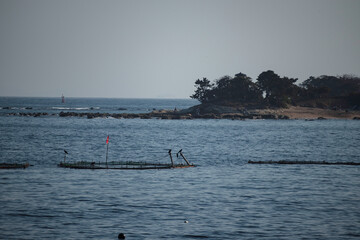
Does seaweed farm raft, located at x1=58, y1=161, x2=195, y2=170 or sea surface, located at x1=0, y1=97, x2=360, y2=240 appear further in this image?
seaweed farm raft, located at x1=58, y1=161, x2=195, y2=170

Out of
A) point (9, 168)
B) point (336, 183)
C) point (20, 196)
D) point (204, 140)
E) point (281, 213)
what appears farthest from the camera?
point (204, 140)

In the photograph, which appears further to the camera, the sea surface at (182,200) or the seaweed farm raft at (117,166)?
the seaweed farm raft at (117,166)

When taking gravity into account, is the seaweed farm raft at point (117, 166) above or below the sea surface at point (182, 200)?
above

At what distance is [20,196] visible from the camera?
48.3 meters

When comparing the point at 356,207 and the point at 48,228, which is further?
the point at 356,207

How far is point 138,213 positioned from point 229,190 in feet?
44.5

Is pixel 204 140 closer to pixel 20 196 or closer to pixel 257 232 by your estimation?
pixel 20 196

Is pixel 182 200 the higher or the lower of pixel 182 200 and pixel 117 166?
the lower

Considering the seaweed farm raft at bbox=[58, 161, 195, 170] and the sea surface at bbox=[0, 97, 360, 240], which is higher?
the seaweed farm raft at bbox=[58, 161, 195, 170]

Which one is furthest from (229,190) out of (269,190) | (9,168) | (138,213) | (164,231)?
(9,168)

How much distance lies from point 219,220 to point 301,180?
22.3m

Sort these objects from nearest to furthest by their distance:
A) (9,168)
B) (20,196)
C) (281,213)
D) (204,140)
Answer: (281,213), (20,196), (9,168), (204,140)

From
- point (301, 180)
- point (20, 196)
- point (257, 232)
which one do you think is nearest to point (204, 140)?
point (301, 180)

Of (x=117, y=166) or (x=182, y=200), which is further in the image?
(x=117, y=166)
